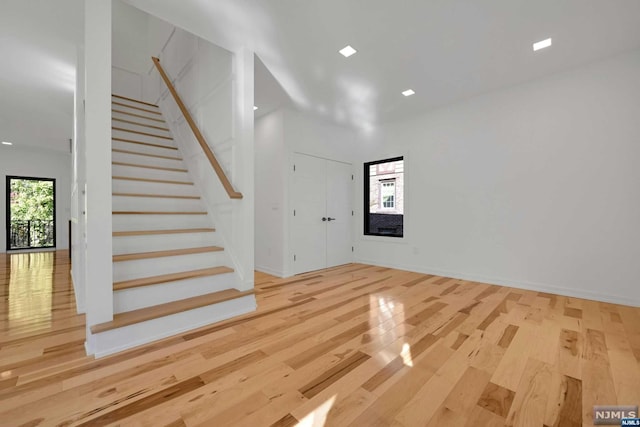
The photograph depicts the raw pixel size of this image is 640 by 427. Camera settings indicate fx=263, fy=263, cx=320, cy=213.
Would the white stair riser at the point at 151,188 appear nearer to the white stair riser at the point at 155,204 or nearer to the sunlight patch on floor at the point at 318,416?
the white stair riser at the point at 155,204

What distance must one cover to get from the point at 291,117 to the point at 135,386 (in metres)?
3.91

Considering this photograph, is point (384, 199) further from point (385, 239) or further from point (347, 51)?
point (347, 51)

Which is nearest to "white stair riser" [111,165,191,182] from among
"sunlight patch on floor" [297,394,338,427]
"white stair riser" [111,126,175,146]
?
"white stair riser" [111,126,175,146]

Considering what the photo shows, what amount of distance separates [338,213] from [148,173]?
3166mm

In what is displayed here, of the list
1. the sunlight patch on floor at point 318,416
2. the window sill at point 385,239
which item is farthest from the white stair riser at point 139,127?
the sunlight patch on floor at point 318,416

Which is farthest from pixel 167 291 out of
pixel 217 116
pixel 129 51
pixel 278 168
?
pixel 129 51

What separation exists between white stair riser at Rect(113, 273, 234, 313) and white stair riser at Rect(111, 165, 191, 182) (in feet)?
A: 6.02

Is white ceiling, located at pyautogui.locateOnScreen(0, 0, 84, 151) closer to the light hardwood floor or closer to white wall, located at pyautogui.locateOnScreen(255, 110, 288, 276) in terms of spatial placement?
white wall, located at pyautogui.locateOnScreen(255, 110, 288, 276)

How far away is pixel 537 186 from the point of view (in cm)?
338

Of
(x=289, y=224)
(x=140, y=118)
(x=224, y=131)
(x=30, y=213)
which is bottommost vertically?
(x=289, y=224)

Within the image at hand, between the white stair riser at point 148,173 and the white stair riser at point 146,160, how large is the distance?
0.21m

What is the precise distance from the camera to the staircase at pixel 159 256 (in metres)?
2.14

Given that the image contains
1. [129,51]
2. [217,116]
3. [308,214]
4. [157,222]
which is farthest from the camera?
[129,51]

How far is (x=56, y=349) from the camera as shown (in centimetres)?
196
